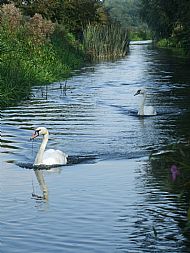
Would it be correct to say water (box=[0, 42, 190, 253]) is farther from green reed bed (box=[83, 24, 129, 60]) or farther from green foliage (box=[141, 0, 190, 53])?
green reed bed (box=[83, 24, 129, 60])

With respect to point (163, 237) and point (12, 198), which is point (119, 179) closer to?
point (12, 198)

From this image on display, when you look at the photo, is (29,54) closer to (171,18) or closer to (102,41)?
(102,41)

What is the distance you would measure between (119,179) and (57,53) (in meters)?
29.9

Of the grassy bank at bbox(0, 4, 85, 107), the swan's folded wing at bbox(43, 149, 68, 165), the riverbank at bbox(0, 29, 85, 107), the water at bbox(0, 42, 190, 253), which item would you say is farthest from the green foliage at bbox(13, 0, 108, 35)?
the swan's folded wing at bbox(43, 149, 68, 165)

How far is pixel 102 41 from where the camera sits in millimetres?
51938

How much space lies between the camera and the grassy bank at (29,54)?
2877 centimetres

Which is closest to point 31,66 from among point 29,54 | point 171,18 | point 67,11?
point 29,54

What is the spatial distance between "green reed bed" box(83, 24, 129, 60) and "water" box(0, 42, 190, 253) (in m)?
26.7

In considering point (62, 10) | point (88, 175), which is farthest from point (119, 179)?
point (62, 10)

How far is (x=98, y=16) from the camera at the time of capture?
63.0 m

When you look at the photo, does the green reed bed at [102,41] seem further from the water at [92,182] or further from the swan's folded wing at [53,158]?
the swan's folded wing at [53,158]

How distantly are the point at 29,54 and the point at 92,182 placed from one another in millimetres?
24297

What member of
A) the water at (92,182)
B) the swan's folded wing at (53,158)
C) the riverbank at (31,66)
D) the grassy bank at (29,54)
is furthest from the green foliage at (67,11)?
the swan's folded wing at (53,158)

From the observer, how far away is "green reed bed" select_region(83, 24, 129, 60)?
168 ft
